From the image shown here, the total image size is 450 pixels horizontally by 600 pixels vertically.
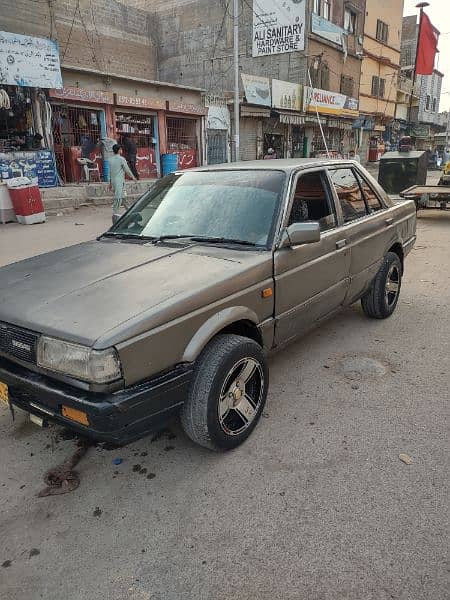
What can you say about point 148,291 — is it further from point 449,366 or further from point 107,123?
point 107,123

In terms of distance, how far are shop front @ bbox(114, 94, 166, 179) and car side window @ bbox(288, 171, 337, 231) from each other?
1292cm

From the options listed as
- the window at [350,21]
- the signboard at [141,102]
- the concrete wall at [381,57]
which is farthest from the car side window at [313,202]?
the concrete wall at [381,57]

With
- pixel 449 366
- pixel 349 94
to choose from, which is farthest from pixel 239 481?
pixel 349 94

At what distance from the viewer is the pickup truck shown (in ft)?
7.00

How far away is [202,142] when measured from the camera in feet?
64.7

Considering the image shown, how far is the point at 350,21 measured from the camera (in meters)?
29.9

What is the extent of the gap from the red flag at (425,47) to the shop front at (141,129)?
61.7ft

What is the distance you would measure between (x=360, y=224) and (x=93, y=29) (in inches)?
910

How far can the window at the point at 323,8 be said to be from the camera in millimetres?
25750

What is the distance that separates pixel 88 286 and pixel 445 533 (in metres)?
2.21

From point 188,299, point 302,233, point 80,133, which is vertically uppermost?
point 80,133

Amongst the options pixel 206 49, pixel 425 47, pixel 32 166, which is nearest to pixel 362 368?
pixel 32 166

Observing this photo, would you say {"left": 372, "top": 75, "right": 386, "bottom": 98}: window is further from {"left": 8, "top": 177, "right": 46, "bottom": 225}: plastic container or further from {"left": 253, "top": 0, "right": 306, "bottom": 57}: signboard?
{"left": 8, "top": 177, "right": 46, "bottom": 225}: plastic container

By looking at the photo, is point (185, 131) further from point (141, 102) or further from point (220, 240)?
point (220, 240)
